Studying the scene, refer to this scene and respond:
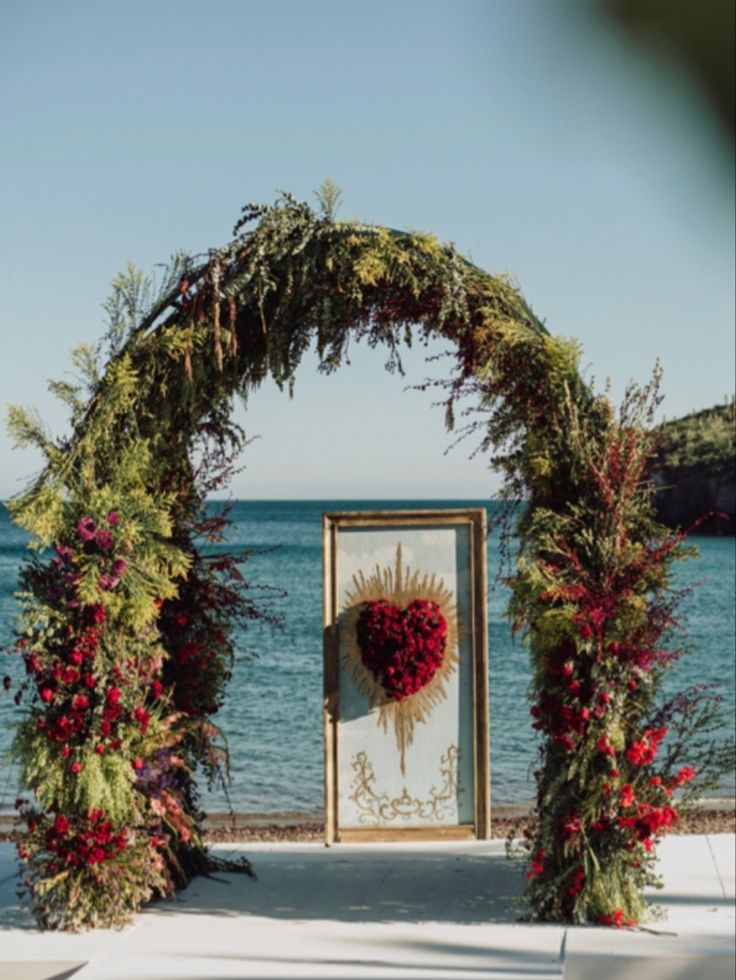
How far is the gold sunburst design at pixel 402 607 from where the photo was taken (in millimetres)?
7184

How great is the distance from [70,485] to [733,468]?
28.6m

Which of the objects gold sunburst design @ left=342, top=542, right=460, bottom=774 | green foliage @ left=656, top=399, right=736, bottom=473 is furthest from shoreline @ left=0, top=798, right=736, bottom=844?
green foliage @ left=656, top=399, right=736, bottom=473

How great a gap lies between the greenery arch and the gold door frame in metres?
1.11

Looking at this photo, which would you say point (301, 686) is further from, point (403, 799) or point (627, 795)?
point (627, 795)

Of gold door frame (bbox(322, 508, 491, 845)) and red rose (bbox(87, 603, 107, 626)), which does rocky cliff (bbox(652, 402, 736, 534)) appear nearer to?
gold door frame (bbox(322, 508, 491, 845))

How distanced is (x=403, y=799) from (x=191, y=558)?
6.86 ft

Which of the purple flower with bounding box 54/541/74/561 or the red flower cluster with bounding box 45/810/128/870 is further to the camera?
the purple flower with bounding box 54/541/74/561

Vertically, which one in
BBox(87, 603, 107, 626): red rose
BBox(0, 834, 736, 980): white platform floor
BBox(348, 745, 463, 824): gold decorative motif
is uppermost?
BBox(87, 603, 107, 626): red rose

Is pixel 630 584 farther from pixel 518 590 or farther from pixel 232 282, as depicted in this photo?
pixel 232 282

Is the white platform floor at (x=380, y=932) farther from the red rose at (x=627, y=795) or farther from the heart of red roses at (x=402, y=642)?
the heart of red roses at (x=402, y=642)

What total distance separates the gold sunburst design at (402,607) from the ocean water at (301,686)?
370 mm

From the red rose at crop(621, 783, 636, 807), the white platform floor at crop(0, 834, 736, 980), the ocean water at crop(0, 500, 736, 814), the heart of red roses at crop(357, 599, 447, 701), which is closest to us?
the white platform floor at crop(0, 834, 736, 980)

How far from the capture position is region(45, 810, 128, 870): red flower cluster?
5766 mm

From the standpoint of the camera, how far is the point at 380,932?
5848mm
